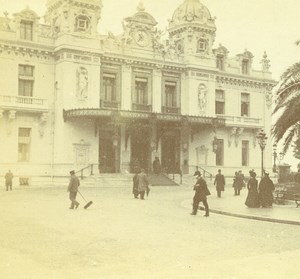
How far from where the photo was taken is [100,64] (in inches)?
1362

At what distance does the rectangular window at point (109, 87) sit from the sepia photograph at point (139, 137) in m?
0.07

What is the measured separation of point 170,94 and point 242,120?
22.0 ft

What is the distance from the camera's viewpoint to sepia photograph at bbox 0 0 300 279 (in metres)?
13.1

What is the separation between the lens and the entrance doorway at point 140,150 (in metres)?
36.4

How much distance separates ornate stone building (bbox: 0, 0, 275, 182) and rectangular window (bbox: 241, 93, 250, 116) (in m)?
0.08

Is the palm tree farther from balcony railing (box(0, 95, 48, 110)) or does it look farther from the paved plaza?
balcony railing (box(0, 95, 48, 110))

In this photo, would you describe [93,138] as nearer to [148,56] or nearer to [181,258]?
[148,56]

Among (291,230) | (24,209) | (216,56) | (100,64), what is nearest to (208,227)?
(291,230)

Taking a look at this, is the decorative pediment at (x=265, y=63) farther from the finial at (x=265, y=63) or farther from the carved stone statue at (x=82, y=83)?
the carved stone statue at (x=82, y=83)

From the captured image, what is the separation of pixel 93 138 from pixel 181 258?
2548 cm

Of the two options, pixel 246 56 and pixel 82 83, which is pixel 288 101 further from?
pixel 246 56

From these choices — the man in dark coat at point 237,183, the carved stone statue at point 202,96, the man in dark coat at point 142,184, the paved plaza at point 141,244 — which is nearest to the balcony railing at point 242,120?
the carved stone statue at point 202,96

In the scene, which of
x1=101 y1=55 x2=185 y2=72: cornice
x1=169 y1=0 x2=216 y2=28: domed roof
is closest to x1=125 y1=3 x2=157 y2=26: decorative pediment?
x1=101 y1=55 x2=185 y2=72: cornice

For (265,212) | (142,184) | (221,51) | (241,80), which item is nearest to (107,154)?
(142,184)
